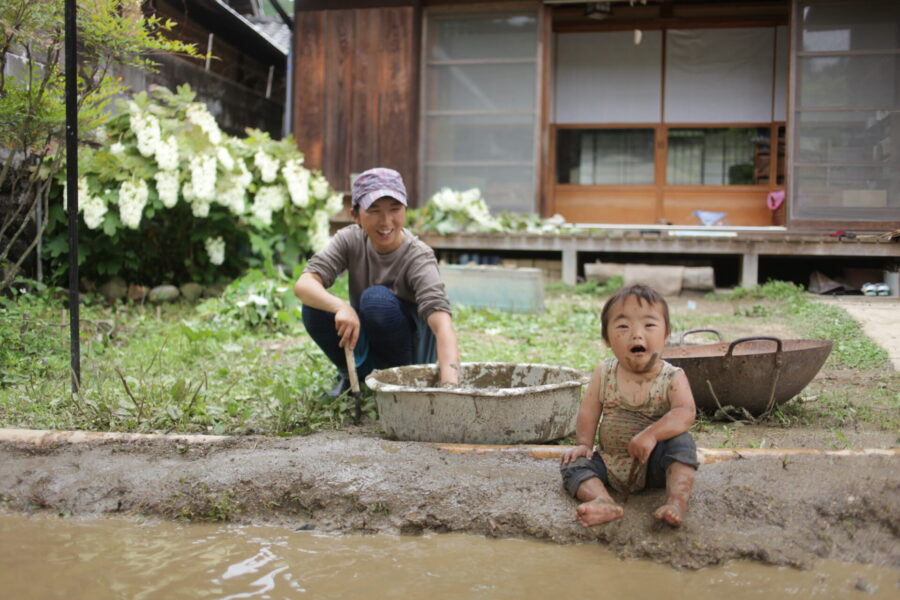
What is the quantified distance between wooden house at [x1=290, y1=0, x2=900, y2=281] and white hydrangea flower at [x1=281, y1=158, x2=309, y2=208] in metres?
2.41

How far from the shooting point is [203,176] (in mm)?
6512

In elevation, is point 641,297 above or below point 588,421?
above

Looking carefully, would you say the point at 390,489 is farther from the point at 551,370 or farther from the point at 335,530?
the point at 551,370

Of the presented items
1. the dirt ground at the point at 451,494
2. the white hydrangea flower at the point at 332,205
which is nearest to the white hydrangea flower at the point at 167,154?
the white hydrangea flower at the point at 332,205

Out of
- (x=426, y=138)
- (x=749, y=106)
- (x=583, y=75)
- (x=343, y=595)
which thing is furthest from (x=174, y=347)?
(x=749, y=106)

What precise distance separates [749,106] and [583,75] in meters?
2.07

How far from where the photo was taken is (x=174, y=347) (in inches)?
199

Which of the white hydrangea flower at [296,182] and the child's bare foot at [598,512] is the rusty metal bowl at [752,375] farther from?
the white hydrangea flower at [296,182]

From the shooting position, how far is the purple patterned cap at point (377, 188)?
3.35m

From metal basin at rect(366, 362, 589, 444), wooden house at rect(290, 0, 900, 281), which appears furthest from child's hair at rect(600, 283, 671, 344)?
wooden house at rect(290, 0, 900, 281)

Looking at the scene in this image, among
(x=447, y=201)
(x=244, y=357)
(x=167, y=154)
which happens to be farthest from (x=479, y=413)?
(x=447, y=201)

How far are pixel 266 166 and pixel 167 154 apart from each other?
3.01ft

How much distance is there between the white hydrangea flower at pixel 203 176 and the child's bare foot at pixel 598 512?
16.3 feet

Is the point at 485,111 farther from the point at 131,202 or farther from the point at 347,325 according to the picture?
the point at 347,325
